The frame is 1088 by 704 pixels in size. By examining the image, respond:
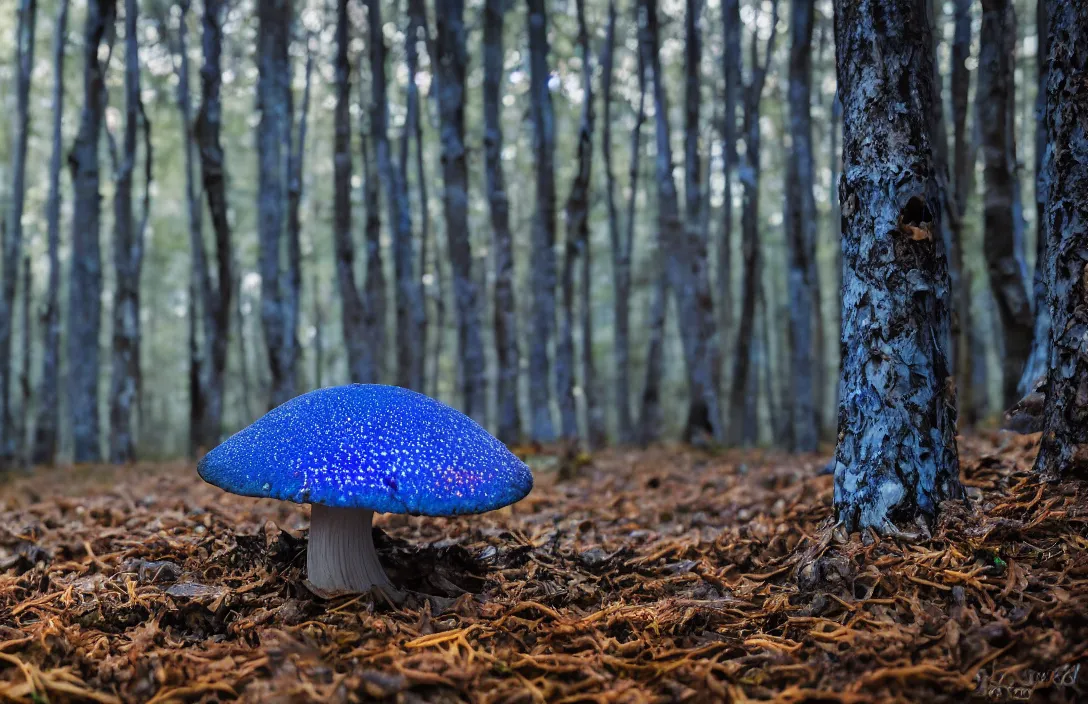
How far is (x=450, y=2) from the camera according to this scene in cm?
1075

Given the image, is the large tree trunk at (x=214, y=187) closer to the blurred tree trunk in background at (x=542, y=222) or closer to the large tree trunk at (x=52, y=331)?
the large tree trunk at (x=52, y=331)

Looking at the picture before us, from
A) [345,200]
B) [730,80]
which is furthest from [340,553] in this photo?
[730,80]

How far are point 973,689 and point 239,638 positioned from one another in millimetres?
2376

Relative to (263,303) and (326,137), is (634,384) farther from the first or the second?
(263,303)

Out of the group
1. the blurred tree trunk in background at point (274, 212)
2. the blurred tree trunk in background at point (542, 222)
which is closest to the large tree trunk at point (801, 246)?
the blurred tree trunk in background at point (542, 222)

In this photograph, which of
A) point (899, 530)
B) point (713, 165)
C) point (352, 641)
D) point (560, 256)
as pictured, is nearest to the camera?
point (352, 641)

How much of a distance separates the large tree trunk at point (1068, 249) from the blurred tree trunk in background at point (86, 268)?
1185 cm

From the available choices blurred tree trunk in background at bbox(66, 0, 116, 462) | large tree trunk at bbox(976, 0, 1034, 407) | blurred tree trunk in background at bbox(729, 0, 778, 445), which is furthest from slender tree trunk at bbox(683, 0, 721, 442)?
blurred tree trunk in background at bbox(66, 0, 116, 462)

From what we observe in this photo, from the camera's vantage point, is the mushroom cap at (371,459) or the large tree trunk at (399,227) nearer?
the mushroom cap at (371,459)

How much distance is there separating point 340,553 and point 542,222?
8115mm

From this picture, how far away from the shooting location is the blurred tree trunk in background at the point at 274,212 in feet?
27.5

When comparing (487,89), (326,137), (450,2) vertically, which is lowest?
(487,89)

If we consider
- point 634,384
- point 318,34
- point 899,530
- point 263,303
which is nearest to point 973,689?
point 899,530

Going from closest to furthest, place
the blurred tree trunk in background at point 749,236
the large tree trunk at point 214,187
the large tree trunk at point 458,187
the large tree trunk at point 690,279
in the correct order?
the large tree trunk at point 214,187 → the blurred tree trunk in background at point 749,236 → the large tree trunk at point 458,187 → the large tree trunk at point 690,279
